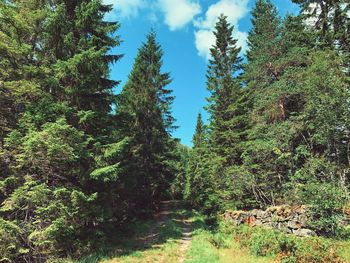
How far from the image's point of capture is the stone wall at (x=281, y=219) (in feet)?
41.3

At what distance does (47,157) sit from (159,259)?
618cm

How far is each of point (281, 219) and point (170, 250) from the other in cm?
642

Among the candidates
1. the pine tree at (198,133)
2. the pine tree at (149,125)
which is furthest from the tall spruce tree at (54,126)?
the pine tree at (198,133)

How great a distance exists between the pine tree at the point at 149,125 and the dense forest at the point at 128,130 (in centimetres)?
12

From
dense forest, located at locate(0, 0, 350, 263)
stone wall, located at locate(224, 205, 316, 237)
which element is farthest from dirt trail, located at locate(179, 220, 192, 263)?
stone wall, located at locate(224, 205, 316, 237)

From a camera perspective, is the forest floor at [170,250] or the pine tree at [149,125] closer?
the forest floor at [170,250]

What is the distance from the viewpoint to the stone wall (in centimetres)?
1260

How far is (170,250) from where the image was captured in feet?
38.8

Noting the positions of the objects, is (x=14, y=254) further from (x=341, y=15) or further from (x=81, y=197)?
(x=341, y=15)

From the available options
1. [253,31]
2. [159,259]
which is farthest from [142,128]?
[253,31]

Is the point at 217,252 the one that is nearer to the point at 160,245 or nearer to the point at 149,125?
the point at 160,245

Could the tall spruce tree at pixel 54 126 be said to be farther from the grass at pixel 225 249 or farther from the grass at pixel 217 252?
the grass at pixel 217 252

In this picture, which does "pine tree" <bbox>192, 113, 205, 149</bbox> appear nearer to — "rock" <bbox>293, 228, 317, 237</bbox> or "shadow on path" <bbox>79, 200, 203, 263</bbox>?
"shadow on path" <bbox>79, 200, 203, 263</bbox>

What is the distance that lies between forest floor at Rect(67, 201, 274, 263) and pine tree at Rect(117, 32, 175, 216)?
3.55 metres
